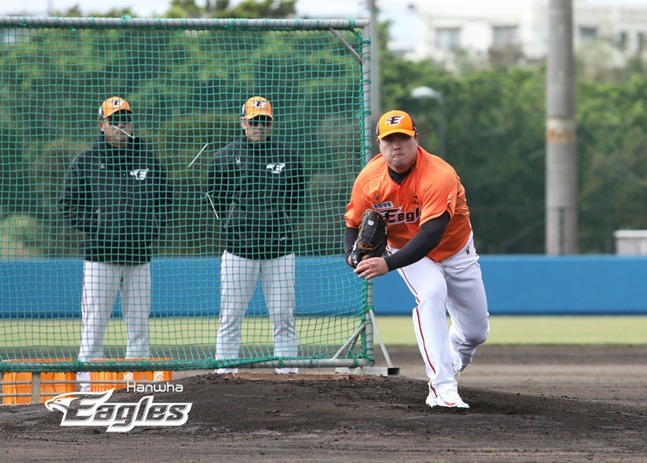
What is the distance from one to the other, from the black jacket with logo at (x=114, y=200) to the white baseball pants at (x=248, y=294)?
2.49 feet

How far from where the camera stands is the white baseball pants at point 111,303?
387 inches

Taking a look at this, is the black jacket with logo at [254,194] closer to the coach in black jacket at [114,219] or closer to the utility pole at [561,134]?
the coach in black jacket at [114,219]

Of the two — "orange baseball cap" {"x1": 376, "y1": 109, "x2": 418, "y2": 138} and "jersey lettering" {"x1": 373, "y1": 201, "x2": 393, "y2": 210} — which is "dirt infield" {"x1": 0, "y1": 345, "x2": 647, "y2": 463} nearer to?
"jersey lettering" {"x1": 373, "y1": 201, "x2": 393, "y2": 210}

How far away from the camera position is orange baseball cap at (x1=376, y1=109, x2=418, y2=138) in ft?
25.8

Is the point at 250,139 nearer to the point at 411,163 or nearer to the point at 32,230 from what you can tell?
the point at 411,163

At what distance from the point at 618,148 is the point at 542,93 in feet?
20.9

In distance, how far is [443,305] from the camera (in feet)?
26.5

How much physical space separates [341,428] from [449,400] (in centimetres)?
83

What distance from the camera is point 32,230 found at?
12492mm

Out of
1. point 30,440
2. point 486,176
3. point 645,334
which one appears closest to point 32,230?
point 30,440

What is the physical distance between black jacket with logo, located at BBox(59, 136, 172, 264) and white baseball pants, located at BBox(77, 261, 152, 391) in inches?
3.8

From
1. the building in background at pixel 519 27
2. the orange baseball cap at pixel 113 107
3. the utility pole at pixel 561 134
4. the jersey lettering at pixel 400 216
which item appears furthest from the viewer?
the building in background at pixel 519 27

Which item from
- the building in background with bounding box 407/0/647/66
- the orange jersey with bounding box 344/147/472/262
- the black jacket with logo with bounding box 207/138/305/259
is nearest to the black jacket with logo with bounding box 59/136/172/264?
the black jacket with logo with bounding box 207/138/305/259

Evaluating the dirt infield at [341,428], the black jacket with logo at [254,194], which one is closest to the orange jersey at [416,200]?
the dirt infield at [341,428]
